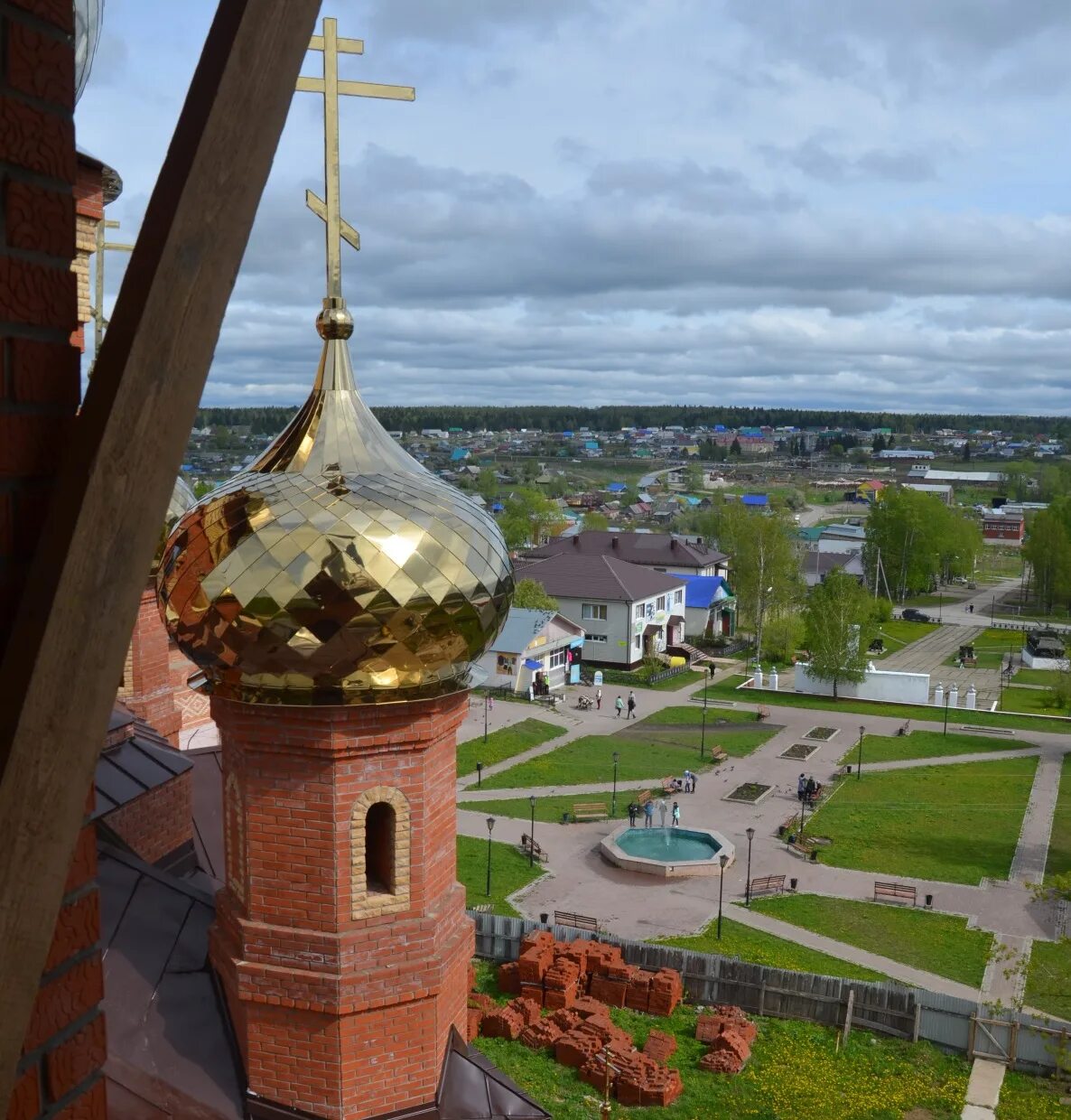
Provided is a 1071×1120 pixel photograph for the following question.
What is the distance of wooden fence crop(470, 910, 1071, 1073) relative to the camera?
14.2 metres

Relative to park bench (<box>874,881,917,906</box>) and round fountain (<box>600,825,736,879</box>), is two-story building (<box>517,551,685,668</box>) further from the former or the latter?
park bench (<box>874,881,917,906</box>)

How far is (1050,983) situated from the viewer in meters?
16.6

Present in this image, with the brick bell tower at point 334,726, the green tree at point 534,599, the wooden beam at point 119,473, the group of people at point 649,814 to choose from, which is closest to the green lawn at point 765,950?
the group of people at point 649,814

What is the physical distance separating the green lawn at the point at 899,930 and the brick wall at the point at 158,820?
41.0ft

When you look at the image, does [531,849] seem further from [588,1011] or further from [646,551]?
[646,551]

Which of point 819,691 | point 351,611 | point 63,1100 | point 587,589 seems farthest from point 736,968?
point 587,589

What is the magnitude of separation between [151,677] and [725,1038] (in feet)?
28.1

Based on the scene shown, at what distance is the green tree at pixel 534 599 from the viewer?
4247cm

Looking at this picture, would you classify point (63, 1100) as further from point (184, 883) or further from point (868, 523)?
point (868, 523)

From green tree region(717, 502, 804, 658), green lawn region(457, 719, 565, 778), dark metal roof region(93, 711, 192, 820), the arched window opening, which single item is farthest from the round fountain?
green tree region(717, 502, 804, 658)

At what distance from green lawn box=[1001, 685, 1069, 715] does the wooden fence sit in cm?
2302

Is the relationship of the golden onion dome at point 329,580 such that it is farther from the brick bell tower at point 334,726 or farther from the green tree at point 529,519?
the green tree at point 529,519

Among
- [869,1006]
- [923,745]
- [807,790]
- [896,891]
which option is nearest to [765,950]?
[869,1006]

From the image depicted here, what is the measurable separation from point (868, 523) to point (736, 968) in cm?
5075
